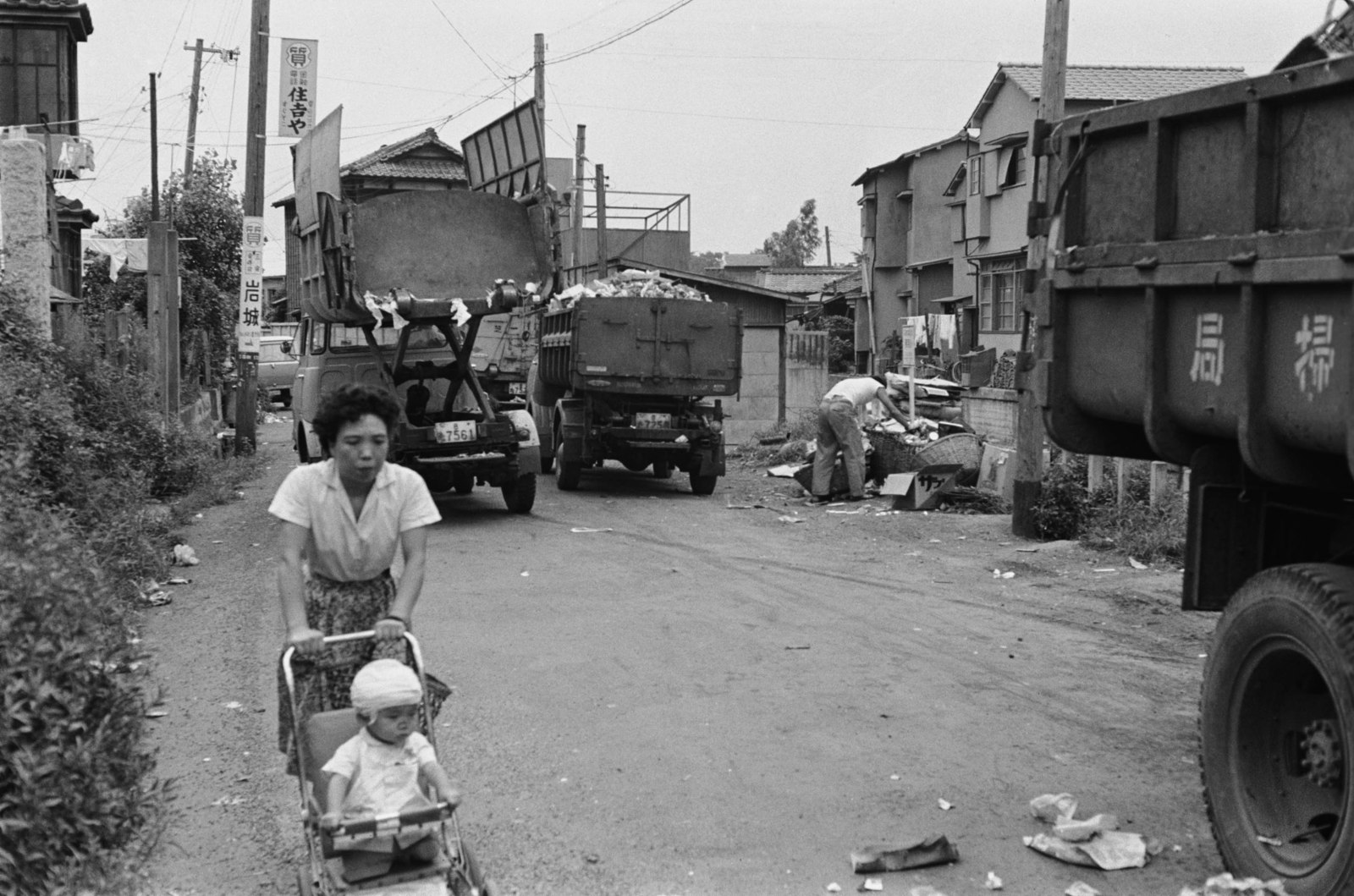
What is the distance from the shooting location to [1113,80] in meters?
33.3

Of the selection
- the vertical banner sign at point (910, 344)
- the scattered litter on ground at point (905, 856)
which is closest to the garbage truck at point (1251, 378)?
the scattered litter on ground at point (905, 856)

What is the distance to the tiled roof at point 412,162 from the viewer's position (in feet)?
153

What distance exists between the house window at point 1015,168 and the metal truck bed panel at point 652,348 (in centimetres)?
1999

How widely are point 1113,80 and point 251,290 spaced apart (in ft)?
70.0

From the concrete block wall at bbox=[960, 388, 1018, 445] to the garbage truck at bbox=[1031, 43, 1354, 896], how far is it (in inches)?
532

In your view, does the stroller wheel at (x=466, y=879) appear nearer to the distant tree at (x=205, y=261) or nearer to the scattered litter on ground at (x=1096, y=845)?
the scattered litter on ground at (x=1096, y=845)

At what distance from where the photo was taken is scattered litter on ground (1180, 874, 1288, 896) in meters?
4.29

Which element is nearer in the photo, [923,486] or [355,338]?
[923,486]

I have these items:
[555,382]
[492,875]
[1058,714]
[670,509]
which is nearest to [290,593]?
[492,875]

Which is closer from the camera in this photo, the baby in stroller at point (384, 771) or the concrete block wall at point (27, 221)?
the baby in stroller at point (384, 771)

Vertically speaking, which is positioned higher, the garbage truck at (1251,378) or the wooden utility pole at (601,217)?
the wooden utility pole at (601,217)

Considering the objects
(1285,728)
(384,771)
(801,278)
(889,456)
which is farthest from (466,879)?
(801,278)

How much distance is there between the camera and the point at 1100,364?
18.1ft

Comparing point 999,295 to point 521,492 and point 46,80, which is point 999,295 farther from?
point 521,492
